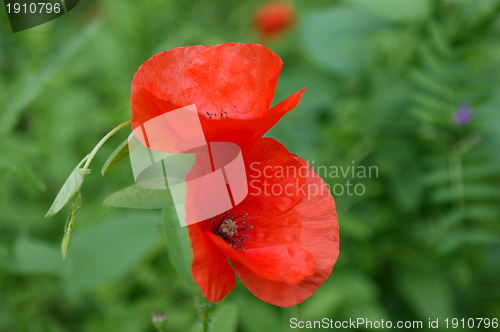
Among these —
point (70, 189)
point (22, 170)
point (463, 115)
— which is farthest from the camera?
point (463, 115)

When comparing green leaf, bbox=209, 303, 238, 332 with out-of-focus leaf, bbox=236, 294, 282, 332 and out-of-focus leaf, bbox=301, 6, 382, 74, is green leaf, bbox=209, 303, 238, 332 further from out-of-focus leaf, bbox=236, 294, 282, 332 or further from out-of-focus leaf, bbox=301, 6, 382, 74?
out-of-focus leaf, bbox=301, 6, 382, 74

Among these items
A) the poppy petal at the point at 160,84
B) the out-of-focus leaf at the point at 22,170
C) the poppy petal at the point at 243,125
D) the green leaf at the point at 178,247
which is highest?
the poppy petal at the point at 160,84

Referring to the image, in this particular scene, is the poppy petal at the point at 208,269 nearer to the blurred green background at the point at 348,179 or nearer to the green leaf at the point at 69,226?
the green leaf at the point at 69,226

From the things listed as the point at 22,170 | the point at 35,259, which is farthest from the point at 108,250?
the point at 22,170

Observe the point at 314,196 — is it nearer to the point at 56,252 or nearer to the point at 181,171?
the point at 181,171

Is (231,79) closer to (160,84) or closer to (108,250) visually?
(160,84)

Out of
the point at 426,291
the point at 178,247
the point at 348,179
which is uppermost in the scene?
the point at 178,247

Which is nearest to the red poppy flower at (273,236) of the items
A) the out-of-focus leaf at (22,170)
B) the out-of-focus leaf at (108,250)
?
the out-of-focus leaf at (22,170)
